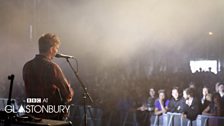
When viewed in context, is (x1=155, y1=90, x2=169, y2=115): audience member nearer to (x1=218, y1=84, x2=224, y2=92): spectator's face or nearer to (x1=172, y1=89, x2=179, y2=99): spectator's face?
(x1=172, y1=89, x2=179, y2=99): spectator's face

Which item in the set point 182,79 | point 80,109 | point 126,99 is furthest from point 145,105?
point 80,109

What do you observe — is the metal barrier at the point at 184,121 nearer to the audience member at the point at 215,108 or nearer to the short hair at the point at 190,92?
the audience member at the point at 215,108

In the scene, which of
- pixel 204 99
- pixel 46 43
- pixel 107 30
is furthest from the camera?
pixel 107 30

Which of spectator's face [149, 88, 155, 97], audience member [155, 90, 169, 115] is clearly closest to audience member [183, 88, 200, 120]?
audience member [155, 90, 169, 115]

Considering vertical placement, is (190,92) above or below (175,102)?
above

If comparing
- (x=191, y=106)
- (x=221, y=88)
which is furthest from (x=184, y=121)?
(x=221, y=88)

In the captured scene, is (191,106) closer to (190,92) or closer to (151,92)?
(190,92)

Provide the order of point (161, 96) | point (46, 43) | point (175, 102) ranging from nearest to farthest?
point (46, 43), point (175, 102), point (161, 96)

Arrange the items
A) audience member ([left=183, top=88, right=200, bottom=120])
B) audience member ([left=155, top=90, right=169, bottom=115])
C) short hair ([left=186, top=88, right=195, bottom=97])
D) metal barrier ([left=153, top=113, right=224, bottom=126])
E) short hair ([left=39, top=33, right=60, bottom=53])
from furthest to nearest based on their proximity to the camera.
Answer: audience member ([left=155, top=90, right=169, bottom=115]), short hair ([left=186, top=88, right=195, bottom=97]), audience member ([left=183, top=88, right=200, bottom=120]), metal barrier ([left=153, top=113, right=224, bottom=126]), short hair ([left=39, top=33, right=60, bottom=53])

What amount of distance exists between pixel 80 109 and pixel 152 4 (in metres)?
1.53

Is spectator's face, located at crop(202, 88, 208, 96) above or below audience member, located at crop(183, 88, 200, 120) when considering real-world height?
above

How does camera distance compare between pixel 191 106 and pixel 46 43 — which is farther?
pixel 191 106

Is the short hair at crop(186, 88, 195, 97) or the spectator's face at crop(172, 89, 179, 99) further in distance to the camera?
the spectator's face at crop(172, 89, 179, 99)

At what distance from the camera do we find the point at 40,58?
311cm
